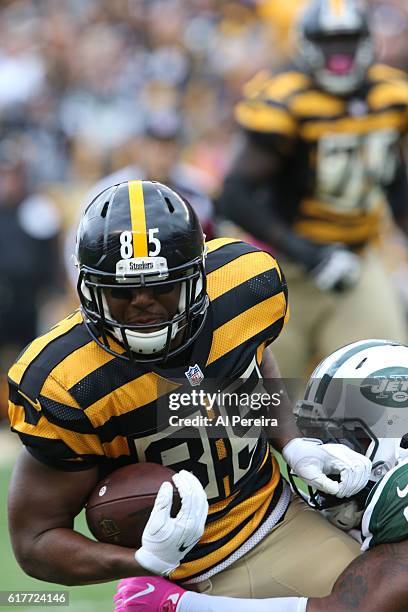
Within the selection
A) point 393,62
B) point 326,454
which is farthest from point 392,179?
point 393,62

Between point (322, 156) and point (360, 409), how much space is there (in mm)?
2585

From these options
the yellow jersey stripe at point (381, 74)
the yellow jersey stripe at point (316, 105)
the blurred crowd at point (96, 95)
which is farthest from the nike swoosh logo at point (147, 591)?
the blurred crowd at point (96, 95)

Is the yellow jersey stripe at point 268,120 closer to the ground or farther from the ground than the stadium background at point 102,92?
farther from the ground

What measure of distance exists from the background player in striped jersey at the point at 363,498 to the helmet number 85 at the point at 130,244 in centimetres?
65

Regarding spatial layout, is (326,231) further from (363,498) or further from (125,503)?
(125,503)

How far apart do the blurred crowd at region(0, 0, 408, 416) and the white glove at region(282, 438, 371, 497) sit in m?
3.65

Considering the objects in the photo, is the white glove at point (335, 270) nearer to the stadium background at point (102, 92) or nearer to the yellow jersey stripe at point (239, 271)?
the stadium background at point (102, 92)

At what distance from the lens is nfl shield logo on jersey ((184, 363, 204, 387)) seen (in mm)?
2777

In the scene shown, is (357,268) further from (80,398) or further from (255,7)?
(255,7)

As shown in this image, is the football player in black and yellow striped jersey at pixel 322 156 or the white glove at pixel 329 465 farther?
the football player in black and yellow striped jersey at pixel 322 156

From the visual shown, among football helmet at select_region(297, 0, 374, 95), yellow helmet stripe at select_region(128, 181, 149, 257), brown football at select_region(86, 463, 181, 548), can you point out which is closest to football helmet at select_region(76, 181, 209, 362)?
yellow helmet stripe at select_region(128, 181, 149, 257)

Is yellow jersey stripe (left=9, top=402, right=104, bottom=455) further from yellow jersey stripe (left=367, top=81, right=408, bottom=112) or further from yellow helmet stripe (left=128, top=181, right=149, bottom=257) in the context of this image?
yellow jersey stripe (left=367, top=81, right=408, bottom=112)

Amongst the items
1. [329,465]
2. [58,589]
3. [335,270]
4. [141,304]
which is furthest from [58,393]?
[335,270]

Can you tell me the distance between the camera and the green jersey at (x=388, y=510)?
2650 millimetres
